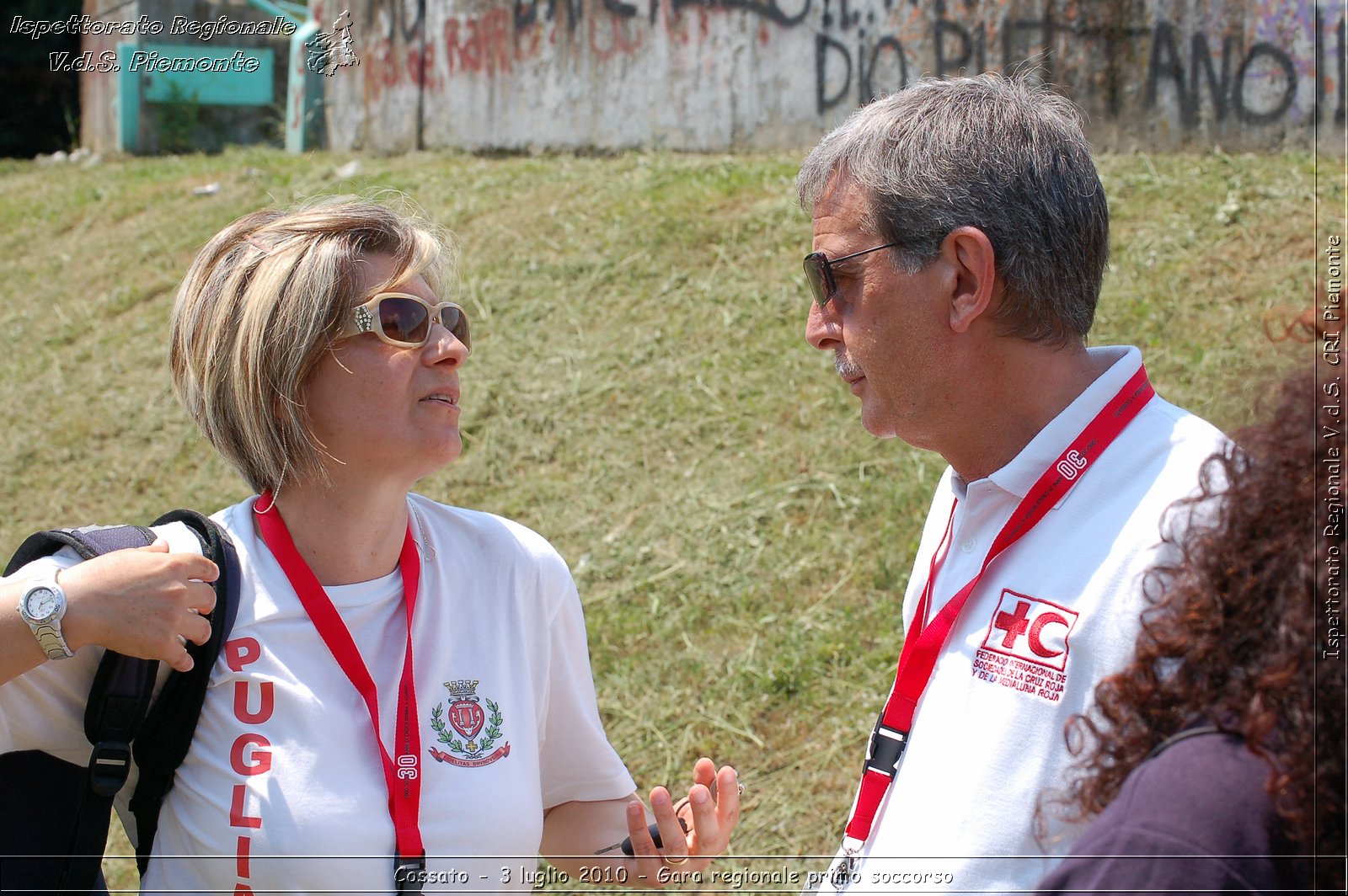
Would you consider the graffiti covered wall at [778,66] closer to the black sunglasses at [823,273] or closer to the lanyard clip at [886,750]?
the black sunglasses at [823,273]

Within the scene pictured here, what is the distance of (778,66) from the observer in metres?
8.28

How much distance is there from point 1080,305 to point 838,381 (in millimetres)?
3760

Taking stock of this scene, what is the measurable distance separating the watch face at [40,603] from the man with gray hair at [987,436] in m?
1.49

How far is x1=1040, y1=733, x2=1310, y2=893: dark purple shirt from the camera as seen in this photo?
125 cm

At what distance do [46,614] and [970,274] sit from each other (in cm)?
180

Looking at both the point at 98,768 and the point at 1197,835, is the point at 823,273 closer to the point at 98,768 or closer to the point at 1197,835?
the point at 1197,835

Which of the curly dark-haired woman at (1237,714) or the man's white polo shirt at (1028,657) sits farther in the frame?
the man's white polo shirt at (1028,657)

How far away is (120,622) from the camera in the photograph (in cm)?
210

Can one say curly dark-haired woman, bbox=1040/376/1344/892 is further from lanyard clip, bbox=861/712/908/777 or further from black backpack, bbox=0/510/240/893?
black backpack, bbox=0/510/240/893

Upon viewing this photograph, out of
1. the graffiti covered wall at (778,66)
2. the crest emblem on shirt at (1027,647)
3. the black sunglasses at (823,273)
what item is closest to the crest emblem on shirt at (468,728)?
the crest emblem on shirt at (1027,647)

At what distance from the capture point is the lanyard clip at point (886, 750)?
2154 millimetres

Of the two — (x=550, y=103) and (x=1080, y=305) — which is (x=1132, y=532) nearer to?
(x=1080, y=305)

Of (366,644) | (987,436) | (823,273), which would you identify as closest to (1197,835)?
(987,436)

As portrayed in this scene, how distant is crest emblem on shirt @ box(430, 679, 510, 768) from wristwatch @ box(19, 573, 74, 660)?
0.70 metres
